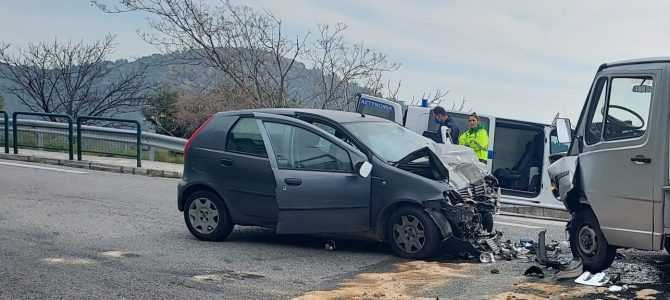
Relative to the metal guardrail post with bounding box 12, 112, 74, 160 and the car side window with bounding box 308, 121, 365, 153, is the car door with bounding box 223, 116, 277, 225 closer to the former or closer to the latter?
Answer: the car side window with bounding box 308, 121, 365, 153

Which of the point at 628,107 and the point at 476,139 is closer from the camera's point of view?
the point at 628,107

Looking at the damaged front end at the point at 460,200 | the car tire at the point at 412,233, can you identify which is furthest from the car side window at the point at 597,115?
the car tire at the point at 412,233

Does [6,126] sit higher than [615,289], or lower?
higher

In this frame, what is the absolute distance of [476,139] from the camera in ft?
40.4

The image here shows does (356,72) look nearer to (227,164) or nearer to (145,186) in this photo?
(145,186)

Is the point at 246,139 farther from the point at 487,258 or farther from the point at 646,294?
the point at 646,294

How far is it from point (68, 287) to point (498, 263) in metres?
4.20

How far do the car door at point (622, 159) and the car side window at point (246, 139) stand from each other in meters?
3.54

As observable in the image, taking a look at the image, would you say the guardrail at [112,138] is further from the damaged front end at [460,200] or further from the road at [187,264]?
the damaged front end at [460,200]

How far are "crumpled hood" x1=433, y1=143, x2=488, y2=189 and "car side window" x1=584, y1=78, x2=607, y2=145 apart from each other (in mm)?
1446

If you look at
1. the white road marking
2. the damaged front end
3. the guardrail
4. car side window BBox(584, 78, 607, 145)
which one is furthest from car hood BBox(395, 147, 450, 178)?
the guardrail

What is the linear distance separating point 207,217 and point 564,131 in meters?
4.21

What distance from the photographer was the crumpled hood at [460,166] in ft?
25.1

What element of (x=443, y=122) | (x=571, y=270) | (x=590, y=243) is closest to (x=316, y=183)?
(x=571, y=270)
